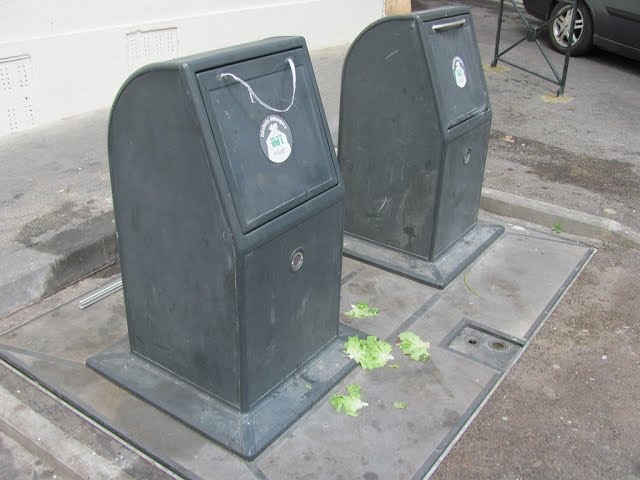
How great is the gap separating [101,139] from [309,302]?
9.95 ft

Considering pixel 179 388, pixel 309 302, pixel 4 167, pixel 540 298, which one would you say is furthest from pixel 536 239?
pixel 4 167

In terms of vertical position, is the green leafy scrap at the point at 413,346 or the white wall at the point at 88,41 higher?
the white wall at the point at 88,41

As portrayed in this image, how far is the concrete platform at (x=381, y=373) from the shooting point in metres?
2.66

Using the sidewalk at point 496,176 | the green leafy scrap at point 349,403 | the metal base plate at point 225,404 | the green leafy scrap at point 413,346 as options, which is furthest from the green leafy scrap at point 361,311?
the sidewalk at point 496,176

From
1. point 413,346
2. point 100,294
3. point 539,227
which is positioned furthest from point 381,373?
point 539,227

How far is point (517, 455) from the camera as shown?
2770 mm

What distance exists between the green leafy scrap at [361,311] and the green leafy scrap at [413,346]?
9.7 inches

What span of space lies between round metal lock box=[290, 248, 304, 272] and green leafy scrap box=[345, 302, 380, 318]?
91 cm

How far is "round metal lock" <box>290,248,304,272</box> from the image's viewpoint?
107 inches

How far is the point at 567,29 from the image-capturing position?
8.96m

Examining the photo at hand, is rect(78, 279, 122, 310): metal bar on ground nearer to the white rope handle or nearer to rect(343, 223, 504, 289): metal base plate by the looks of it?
rect(343, 223, 504, 289): metal base plate

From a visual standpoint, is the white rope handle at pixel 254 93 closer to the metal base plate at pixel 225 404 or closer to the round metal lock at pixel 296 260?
the round metal lock at pixel 296 260

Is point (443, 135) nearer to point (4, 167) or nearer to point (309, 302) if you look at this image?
point (309, 302)

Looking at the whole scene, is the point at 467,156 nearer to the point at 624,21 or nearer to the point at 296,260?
the point at 296,260
